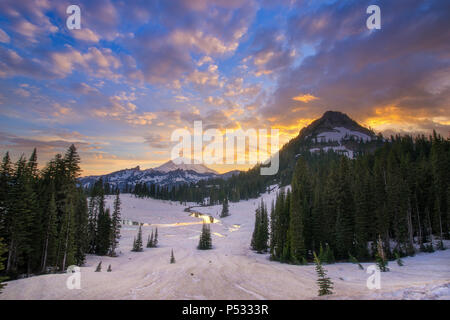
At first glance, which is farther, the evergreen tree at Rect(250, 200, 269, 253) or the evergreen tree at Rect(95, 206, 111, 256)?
the evergreen tree at Rect(250, 200, 269, 253)

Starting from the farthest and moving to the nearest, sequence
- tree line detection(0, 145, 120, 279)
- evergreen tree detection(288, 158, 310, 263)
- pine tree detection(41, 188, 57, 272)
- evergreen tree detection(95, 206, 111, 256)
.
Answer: evergreen tree detection(95, 206, 111, 256) < evergreen tree detection(288, 158, 310, 263) < pine tree detection(41, 188, 57, 272) < tree line detection(0, 145, 120, 279)

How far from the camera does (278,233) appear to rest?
42.4 m

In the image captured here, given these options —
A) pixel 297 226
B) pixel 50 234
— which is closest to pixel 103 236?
pixel 50 234

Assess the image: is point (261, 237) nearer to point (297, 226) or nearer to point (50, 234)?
point (297, 226)

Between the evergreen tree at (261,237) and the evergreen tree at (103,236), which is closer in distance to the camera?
the evergreen tree at (103,236)

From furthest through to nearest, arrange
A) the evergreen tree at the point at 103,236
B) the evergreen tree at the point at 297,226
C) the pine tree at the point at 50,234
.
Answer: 1. the evergreen tree at the point at 103,236
2. the evergreen tree at the point at 297,226
3. the pine tree at the point at 50,234

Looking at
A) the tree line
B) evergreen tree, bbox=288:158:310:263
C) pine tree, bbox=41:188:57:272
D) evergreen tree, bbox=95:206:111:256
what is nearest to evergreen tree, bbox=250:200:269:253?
evergreen tree, bbox=288:158:310:263

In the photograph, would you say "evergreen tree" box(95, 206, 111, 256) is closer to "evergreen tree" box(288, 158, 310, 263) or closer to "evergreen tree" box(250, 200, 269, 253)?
"evergreen tree" box(250, 200, 269, 253)

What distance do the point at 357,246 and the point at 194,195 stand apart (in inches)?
6814

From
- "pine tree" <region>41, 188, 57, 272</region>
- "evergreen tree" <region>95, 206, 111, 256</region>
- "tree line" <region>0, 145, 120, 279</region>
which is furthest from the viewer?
"evergreen tree" <region>95, 206, 111, 256</region>

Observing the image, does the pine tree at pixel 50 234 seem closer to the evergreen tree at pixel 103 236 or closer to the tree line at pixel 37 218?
the tree line at pixel 37 218

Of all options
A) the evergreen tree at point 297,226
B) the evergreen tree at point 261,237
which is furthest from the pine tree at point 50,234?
the evergreen tree at point 261,237

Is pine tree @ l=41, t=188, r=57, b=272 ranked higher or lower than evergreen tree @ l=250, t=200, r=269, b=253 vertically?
higher
